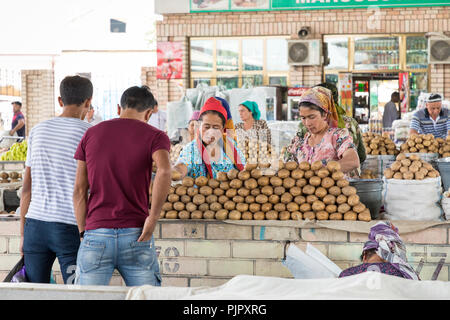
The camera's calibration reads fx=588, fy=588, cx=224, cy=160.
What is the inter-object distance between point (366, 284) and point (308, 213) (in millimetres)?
2361

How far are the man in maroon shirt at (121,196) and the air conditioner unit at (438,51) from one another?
9811 mm

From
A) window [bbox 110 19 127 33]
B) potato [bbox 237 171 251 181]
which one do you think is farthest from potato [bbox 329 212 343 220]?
window [bbox 110 19 127 33]

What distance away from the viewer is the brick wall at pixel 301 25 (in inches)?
464

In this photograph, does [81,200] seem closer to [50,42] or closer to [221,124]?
[221,124]

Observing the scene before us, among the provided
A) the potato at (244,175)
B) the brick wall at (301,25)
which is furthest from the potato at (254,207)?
the brick wall at (301,25)

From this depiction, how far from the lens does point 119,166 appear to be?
9.95 feet

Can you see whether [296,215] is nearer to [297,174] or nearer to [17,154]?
[297,174]

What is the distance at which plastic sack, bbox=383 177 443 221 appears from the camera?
439cm

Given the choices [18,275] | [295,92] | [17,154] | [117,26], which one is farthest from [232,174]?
[117,26]

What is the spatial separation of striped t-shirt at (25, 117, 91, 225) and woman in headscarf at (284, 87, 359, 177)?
1.89m

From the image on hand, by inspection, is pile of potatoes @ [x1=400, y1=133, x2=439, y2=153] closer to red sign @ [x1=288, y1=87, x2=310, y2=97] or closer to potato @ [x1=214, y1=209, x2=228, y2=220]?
potato @ [x1=214, y1=209, x2=228, y2=220]
